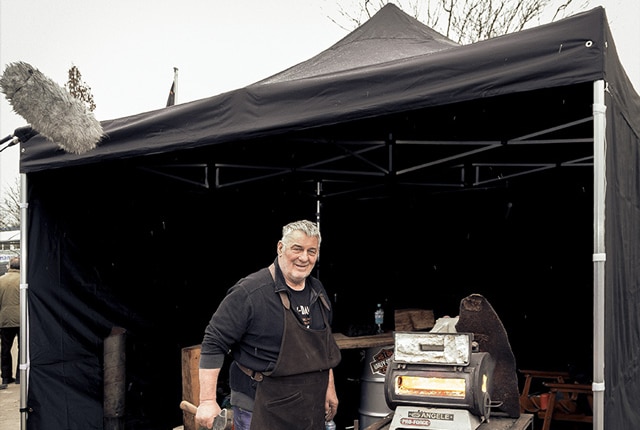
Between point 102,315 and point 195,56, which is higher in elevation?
point 195,56

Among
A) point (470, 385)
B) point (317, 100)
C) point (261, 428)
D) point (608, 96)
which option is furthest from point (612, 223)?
point (261, 428)

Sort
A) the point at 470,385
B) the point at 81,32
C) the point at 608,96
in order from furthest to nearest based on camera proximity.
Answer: the point at 81,32
the point at 470,385
the point at 608,96

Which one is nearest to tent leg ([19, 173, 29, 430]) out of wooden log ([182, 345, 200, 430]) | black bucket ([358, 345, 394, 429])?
wooden log ([182, 345, 200, 430])

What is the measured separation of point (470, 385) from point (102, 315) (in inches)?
150

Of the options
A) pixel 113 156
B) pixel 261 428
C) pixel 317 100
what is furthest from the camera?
pixel 113 156

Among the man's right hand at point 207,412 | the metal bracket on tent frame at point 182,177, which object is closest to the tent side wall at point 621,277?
the man's right hand at point 207,412

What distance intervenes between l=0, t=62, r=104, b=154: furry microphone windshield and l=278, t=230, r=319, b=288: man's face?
184 centimetres

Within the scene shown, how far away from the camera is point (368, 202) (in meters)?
7.63

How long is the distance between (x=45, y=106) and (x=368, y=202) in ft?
13.7

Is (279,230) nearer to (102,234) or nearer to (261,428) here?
(102,234)

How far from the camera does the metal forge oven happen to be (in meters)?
3.18

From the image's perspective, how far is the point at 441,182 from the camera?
23.5 ft

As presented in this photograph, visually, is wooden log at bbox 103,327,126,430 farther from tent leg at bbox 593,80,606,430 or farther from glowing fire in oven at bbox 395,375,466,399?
tent leg at bbox 593,80,606,430

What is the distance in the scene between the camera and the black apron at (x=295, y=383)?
11.2ft
